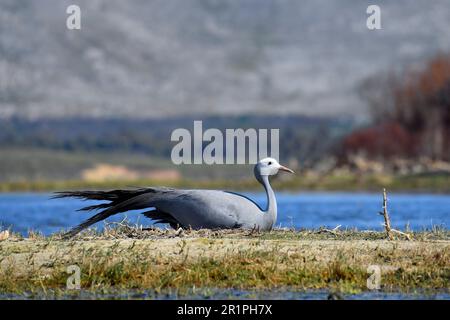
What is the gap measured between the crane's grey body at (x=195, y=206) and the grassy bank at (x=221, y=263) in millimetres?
681

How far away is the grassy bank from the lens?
13.1 m

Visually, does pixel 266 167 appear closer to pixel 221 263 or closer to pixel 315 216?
pixel 221 263

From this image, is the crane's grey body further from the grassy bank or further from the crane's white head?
the grassy bank

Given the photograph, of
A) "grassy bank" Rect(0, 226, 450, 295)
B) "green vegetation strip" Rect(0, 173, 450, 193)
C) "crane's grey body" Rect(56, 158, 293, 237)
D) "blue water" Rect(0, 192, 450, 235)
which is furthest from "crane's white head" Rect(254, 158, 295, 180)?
"green vegetation strip" Rect(0, 173, 450, 193)

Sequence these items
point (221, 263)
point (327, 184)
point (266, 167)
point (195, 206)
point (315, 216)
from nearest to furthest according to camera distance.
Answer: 1. point (221, 263)
2. point (195, 206)
3. point (266, 167)
4. point (315, 216)
5. point (327, 184)

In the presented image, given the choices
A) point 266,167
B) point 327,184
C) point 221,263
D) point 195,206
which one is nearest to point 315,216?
point 266,167

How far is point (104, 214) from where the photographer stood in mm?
15805

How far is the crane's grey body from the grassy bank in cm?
68

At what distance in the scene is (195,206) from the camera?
15.6m

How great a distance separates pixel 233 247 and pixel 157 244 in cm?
96

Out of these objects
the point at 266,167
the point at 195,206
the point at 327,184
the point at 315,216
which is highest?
the point at 266,167

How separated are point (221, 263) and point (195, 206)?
219cm
